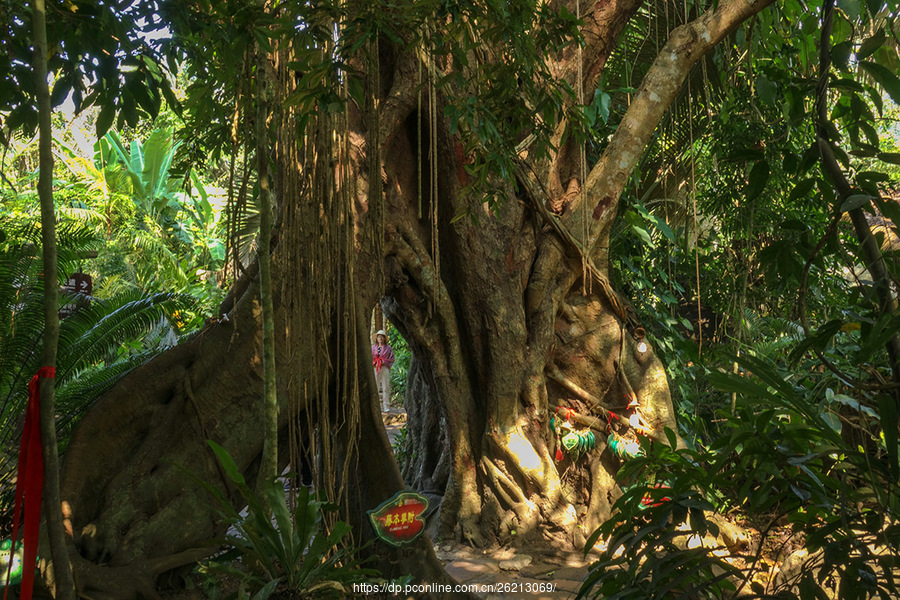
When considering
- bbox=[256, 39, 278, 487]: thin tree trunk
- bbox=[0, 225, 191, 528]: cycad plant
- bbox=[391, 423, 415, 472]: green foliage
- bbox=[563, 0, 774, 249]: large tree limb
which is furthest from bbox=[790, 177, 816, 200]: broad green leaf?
bbox=[391, 423, 415, 472]: green foliage

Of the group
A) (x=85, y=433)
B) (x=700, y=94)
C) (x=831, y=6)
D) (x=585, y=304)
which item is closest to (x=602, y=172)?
(x=585, y=304)

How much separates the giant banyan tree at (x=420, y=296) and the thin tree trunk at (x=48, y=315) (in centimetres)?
49

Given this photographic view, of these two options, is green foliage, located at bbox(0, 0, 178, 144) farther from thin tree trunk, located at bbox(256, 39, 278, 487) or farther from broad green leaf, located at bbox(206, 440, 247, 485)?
broad green leaf, located at bbox(206, 440, 247, 485)

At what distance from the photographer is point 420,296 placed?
371 centimetres


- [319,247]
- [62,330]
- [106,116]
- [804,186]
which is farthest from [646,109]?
[62,330]

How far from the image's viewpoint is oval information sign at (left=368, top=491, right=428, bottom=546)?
2580 mm

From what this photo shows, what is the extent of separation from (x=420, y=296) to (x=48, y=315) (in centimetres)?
247

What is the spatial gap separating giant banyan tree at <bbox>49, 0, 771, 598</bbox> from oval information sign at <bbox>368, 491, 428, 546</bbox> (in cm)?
17

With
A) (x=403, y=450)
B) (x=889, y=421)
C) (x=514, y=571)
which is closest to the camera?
(x=889, y=421)

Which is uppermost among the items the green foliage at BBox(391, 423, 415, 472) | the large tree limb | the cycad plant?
the large tree limb

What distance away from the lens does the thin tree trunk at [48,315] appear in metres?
1.30

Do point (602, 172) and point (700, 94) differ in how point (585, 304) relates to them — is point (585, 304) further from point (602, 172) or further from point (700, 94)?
point (700, 94)

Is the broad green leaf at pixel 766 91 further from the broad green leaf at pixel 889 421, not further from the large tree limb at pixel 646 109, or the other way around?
the large tree limb at pixel 646 109

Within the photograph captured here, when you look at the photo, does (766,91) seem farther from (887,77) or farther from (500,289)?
(500,289)
